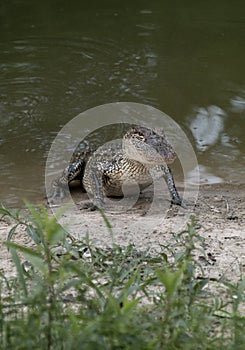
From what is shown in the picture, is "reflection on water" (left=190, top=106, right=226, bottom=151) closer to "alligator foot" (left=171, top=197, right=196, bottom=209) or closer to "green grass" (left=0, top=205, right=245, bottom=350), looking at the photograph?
"alligator foot" (left=171, top=197, right=196, bottom=209)

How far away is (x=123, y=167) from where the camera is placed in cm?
Answer: 714

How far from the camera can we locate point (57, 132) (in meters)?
8.96

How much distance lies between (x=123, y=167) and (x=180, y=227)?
1.66 metres

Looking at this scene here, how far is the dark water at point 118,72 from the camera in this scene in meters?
8.48

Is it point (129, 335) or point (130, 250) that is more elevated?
point (129, 335)

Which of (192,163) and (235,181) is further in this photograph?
(192,163)

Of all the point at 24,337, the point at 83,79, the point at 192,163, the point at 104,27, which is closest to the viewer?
the point at 24,337

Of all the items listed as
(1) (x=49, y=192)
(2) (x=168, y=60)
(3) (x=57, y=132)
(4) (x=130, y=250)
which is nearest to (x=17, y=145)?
(3) (x=57, y=132)

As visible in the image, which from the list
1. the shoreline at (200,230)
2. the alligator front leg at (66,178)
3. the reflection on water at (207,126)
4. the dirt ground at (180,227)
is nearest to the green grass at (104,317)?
the dirt ground at (180,227)

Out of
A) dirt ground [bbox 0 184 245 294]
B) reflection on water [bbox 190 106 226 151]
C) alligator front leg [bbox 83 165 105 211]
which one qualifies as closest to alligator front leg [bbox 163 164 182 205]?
dirt ground [bbox 0 184 245 294]

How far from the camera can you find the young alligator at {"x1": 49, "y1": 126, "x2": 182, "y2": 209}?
6.75 meters

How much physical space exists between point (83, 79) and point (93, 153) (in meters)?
3.01

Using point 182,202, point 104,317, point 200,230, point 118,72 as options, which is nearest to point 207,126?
point 118,72

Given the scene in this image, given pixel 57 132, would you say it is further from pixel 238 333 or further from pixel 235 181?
pixel 238 333
